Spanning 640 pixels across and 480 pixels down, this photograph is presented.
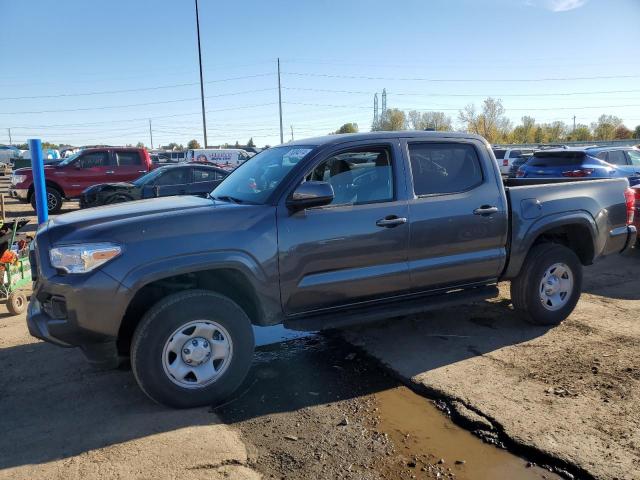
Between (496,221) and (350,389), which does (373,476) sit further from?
(496,221)

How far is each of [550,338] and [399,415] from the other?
2183 mm

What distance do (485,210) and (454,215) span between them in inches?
13.6

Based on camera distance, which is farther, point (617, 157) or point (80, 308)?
point (617, 157)

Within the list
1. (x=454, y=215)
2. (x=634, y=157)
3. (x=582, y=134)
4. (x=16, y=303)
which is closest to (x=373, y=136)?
(x=454, y=215)

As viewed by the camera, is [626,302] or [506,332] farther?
[626,302]

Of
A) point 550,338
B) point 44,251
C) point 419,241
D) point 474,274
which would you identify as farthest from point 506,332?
point 44,251

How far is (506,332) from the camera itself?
5109mm

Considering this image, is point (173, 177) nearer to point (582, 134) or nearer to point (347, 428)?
point (347, 428)

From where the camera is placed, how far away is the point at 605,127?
79.9m

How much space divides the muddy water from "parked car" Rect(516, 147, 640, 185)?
37.3 feet

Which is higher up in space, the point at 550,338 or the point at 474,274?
the point at 474,274

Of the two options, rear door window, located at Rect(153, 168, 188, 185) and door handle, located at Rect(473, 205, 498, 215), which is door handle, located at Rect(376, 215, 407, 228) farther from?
rear door window, located at Rect(153, 168, 188, 185)

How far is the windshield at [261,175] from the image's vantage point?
415cm

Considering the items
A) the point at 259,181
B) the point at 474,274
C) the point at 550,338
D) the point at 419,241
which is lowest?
the point at 550,338
